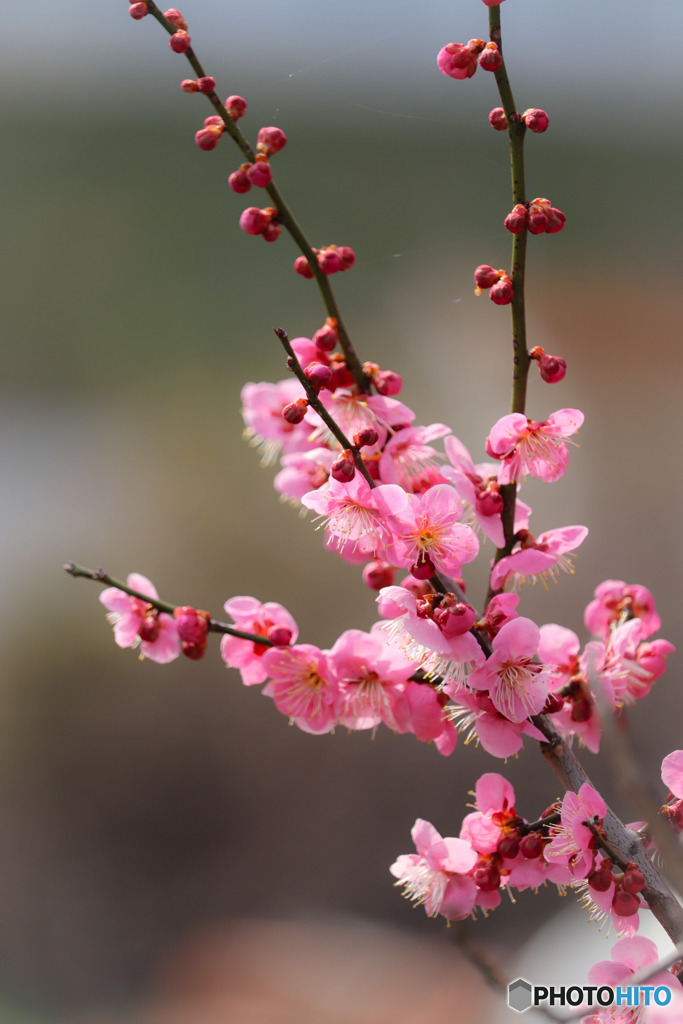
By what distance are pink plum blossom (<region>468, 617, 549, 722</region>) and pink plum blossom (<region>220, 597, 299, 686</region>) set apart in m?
0.11

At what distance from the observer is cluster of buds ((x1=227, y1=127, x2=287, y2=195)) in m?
0.35

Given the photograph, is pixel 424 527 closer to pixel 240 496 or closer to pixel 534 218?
pixel 534 218

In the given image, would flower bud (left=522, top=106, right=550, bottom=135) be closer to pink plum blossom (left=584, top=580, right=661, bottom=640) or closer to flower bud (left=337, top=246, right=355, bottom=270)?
flower bud (left=337, top=246, right=355, bottom=270)

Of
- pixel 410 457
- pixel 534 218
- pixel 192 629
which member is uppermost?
pixel 534 218

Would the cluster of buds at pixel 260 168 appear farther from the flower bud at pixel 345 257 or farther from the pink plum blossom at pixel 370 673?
the pink plum blossom at pixel 370 673

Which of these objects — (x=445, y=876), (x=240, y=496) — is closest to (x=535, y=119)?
(x=445, y=876)

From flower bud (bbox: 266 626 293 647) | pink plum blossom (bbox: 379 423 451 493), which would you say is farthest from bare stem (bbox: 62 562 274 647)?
pink plum blossom (bbox: 379 423 451 493)

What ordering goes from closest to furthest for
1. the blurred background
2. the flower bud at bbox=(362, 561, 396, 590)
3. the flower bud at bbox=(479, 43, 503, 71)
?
the flower bud at bbox=(479, 43, 503, 71)
the flower bud at bbox=(362, 561, 396, 590)
the blurred background

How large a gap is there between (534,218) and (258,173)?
132 mm

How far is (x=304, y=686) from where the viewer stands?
39cm

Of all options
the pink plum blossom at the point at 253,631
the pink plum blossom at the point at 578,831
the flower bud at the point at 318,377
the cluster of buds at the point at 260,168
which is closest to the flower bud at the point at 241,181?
the cluster of buds at the point at 260,168

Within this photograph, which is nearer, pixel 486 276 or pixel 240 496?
pixel 486 276

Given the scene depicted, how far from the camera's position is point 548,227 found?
330 millimetres

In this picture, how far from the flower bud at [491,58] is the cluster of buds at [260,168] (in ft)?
0.34
